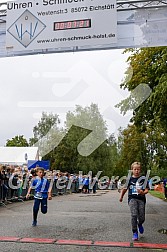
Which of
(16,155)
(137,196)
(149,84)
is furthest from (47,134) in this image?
(137,196)

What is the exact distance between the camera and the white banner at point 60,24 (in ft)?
34.0

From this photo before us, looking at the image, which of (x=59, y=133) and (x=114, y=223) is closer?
(x=114, y=223)

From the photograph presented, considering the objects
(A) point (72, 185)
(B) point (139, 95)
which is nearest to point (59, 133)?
(A) point (72, 185)

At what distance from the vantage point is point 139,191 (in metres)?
8.27

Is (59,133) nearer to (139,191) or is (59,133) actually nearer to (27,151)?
(27,151)

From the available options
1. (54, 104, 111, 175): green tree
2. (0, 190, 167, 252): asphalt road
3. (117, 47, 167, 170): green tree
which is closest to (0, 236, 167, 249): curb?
(0, 190, 167, 252): asphalt road

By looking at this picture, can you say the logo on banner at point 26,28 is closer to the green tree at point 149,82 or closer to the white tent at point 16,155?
the green tree at point 149,82

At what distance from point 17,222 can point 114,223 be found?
273 cm

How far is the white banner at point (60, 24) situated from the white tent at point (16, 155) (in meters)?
22.6

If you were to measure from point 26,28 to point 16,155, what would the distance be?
25310 mm

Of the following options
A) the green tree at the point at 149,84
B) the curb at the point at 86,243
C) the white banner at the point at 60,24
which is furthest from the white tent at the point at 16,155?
the curb at the point at 86,243

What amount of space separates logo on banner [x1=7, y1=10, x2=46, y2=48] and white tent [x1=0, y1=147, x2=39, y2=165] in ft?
73.8

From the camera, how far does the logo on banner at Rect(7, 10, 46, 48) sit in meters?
10.8

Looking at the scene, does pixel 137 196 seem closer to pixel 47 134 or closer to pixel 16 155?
pixel 16 155
